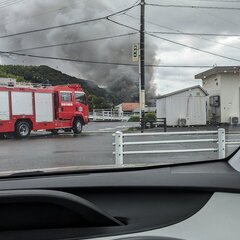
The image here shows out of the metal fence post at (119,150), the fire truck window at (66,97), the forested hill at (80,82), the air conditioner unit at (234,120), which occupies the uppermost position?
the fire truck window at (66,97)

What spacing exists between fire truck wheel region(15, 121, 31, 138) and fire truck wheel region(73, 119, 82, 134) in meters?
2.89

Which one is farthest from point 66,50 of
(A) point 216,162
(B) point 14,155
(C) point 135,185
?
(B) point 14,155

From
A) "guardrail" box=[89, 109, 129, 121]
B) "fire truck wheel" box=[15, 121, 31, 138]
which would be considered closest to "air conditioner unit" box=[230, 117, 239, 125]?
"guardrail" box=[89, 109, 129, 121]

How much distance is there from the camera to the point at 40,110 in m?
25.5

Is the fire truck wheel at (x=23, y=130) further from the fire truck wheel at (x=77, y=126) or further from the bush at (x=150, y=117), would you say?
the bush at (x=150, y=117)

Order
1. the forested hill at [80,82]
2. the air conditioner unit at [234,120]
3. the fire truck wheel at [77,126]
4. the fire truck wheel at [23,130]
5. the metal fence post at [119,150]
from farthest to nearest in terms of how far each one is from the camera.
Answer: the fire truck wheel at [77,126]
the fire truck wheel at [23,130]
the metal fence post at [119,150]
the forested hill at [80,82]
the air conditioner unit at [234,120]

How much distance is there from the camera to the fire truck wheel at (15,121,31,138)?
24.7 meters

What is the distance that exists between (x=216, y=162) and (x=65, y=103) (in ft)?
80.5

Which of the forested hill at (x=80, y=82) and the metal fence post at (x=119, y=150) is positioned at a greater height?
the forested hill at (x=80, y=82)

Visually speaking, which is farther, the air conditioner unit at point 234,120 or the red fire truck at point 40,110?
the red fire truck at point 40,110

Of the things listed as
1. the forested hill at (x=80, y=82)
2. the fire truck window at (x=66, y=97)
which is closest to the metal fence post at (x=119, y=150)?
the forested hill at (x=80, y=82)

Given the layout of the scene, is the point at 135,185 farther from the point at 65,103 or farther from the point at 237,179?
the point at 65,103

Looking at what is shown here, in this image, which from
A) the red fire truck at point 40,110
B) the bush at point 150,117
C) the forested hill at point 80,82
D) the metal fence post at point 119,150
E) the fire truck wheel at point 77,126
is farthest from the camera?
the fire truck wheel at point 77,126

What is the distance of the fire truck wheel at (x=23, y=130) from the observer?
24656 millimetres
